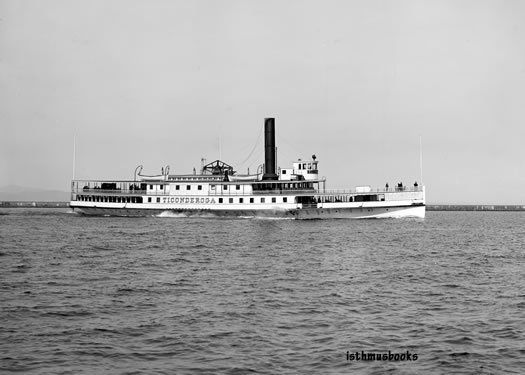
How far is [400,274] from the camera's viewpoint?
26.6 metres

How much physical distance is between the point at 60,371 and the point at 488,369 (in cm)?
985

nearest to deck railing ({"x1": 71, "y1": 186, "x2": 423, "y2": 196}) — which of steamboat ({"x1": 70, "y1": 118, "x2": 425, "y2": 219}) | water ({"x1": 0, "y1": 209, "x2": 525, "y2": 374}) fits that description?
steamboat ({"x1": 70, "y1": 118, "x2": 425, "y2": 219})

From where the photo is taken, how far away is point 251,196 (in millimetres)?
73125

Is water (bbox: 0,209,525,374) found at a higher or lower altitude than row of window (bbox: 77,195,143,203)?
lower

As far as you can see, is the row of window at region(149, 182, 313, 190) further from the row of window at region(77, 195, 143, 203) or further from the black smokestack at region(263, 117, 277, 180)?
the row of window at region(77, 195, 143, 203)

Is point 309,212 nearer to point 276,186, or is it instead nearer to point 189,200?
point 276,186

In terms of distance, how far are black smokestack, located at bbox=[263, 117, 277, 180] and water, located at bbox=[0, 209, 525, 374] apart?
40303mm

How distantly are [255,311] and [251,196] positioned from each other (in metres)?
55.3

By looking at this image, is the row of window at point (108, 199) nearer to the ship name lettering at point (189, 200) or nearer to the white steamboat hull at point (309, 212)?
the white steamboat hull at point (309, 212)

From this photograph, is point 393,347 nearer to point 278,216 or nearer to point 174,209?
point 278,216

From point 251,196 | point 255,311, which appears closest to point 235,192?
point 251,196

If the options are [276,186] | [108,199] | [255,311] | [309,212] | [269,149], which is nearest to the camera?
[255,311]

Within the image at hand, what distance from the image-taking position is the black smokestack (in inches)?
2926

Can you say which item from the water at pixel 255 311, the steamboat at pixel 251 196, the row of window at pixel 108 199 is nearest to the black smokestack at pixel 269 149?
the steamboat at pixel 251 196
